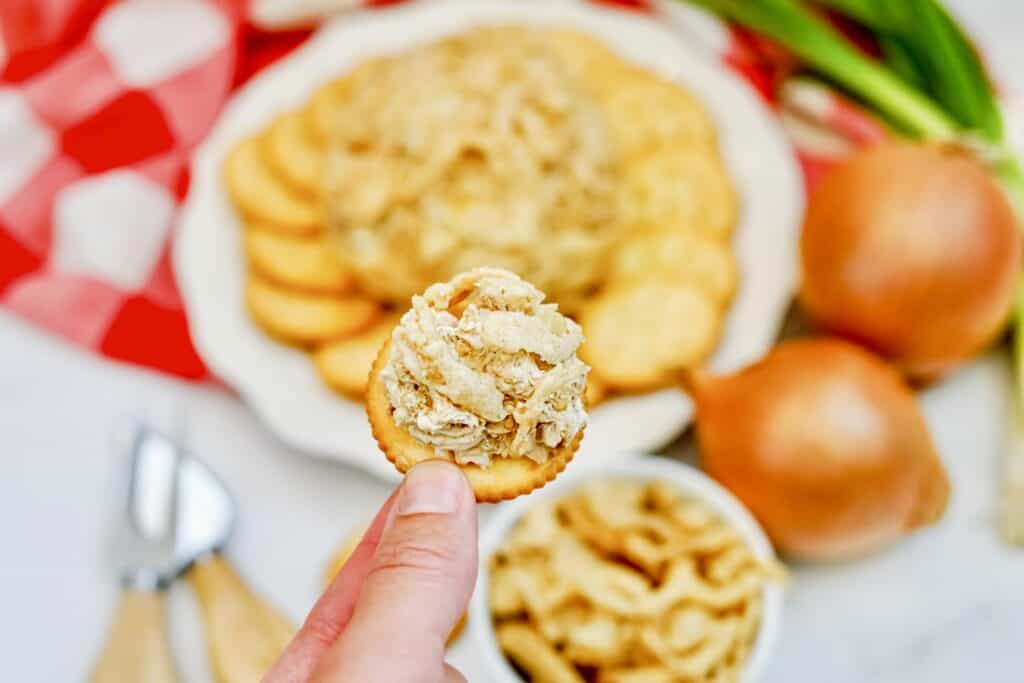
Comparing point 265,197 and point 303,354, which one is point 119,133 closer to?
point 265,197

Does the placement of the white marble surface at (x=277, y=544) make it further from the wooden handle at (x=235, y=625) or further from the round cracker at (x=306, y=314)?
the round cracker at (x=306, y=314)

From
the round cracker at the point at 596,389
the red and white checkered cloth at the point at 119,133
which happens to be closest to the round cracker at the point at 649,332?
the round cracker at the point at 596,389

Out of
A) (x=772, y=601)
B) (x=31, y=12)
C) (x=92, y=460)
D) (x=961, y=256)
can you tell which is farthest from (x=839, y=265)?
(x=31, y=12)

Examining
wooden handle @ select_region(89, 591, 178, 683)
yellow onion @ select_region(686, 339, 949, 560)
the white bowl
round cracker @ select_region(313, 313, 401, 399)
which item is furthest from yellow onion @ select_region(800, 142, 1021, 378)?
wooden handle @ select_region(89, 591, 178, 683)

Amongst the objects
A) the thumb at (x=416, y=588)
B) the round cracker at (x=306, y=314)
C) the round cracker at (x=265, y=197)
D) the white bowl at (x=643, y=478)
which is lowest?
the white bowl at (x=643, y=478)

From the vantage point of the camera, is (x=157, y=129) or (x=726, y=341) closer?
(x=726, y=341)

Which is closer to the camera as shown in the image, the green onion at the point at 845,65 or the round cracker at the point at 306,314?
the round cracker at the point at 306,314

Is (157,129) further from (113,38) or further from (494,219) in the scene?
(494,219)

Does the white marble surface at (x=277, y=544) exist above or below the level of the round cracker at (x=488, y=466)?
below
